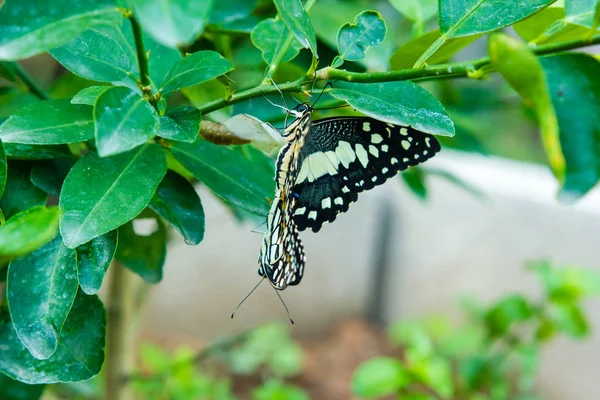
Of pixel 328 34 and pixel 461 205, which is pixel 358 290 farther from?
pixel 328 34

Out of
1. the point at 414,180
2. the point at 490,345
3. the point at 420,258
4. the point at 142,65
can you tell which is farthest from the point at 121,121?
the point at 420,258

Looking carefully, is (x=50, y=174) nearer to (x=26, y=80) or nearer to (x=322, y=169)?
(x=26, y=80)

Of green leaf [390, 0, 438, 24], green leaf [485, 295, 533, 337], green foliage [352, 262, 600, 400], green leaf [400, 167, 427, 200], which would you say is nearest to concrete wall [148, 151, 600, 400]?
green foliage [352, 262, 600, 400]

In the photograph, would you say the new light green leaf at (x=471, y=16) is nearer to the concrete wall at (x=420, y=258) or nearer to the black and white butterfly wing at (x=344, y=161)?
the black and white butterfly wing at (x=344, y=161)

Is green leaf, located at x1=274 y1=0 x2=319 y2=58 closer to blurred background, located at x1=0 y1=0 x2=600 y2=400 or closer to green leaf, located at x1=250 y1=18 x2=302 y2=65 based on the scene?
green leaf, located at x1=250 y1=18 x2=302 y2=65

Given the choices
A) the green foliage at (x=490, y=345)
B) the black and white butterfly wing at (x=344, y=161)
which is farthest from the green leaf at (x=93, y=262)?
the green foliage at (x=490, y=345)
